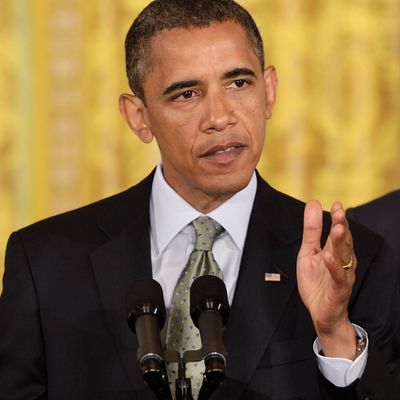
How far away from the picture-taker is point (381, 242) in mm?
2166

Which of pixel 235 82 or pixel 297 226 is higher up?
pixel 235 82

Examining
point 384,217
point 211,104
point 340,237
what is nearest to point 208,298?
point 340,237

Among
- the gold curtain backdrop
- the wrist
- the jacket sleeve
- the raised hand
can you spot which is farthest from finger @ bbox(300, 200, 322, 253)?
the gold curtain backdrop

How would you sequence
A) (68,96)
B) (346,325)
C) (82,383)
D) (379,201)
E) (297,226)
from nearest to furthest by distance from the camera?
(346,325), (82,383), (297,226), (379,201), (68,96)

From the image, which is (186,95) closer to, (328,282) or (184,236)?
(184,236)

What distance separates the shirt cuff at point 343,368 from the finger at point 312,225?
0.61 ft

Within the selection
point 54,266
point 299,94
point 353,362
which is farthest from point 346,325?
point 299,94

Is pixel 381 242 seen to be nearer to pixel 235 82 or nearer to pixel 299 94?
pixel 235 82

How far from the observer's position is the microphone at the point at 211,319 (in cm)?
153

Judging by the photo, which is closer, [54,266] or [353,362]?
[353,362]

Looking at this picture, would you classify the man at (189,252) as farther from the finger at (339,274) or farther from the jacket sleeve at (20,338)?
the finger at (339,274)

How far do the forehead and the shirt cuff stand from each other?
1.94ft

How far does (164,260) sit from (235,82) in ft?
1.23

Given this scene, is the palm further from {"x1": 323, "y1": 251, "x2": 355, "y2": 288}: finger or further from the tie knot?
the tie knot
